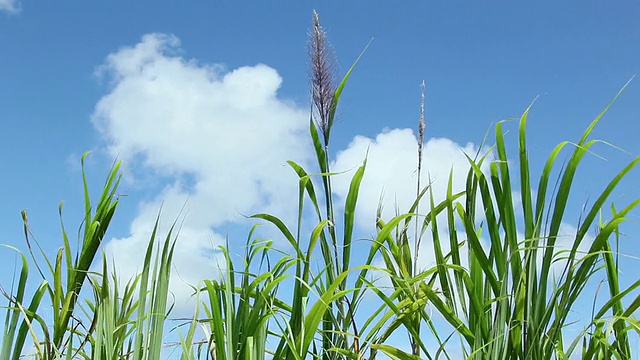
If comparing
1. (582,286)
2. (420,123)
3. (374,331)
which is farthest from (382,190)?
(582,286)

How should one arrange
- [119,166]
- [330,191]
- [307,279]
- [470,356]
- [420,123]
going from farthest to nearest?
[420,123] → [119,166] → [330,191] → [307,279] → [470,356]

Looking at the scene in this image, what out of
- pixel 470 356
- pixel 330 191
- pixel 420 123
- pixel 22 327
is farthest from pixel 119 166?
pixel 470 356

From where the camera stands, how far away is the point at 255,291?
148 centimetres

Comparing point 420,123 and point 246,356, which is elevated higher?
point 420,123

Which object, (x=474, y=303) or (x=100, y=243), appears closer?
(x=474, y=303)

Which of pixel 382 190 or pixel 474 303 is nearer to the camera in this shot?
pixel 474 303

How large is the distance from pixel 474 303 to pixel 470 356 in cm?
11

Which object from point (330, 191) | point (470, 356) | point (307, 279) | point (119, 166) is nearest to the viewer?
point (470, 356)

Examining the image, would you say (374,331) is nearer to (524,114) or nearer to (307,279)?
(307,279)

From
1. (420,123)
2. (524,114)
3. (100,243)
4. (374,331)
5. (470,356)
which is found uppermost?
(420,123)

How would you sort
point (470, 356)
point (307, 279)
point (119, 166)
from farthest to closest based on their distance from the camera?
point (119, 166)
point (307, 279)
point (470, 356)

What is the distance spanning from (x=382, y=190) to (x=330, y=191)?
0.93ft

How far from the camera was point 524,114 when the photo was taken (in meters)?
1.47

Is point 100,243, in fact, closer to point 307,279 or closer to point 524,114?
point 307,279
